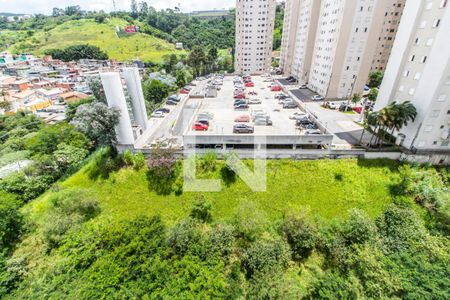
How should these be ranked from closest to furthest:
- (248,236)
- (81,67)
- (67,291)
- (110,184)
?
(67,291)
(248,236)
(110,184)
(81,67)

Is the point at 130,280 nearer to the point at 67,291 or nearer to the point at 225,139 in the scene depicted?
the point at 67,291

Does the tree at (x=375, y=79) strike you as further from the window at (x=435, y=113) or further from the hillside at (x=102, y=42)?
the hillside at (x=102, y=42)

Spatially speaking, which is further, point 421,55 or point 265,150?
point 265,150

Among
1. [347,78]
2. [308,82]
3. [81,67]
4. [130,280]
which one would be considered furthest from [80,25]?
[130,280]

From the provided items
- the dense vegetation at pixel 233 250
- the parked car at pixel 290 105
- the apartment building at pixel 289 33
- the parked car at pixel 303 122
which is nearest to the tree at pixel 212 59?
the apartment building at pixel 289 33

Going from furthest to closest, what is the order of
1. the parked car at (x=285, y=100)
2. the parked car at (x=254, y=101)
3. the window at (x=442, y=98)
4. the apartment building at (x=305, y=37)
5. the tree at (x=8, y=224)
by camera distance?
the apartment building at (x=305, y=37) < the parked car at (x=254, y=101) < the parked car at (x=285, y=100) < the window at (x=442, y=98) < the tree at (x=8, y=224)

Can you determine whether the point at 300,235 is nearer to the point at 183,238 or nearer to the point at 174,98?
the point at 183,238

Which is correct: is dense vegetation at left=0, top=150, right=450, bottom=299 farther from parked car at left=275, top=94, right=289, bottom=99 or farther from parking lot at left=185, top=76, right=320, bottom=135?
parked car at left=275, top=94, right=289, bottom=99

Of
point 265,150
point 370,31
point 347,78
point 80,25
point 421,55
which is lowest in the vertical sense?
point 265,150

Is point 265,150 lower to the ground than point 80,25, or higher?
lower
